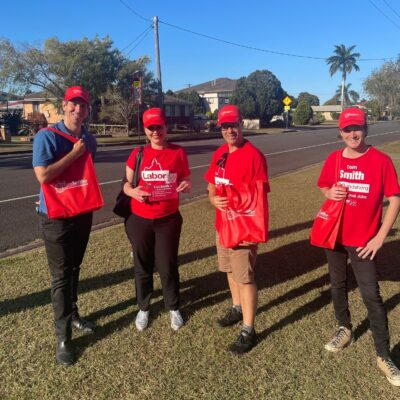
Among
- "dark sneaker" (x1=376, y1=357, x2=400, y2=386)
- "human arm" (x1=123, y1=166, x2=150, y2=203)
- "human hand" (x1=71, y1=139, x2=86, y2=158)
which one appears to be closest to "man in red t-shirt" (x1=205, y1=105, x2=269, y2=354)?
"human arm" (x1=123, y1=166, x2=150, y2=203)

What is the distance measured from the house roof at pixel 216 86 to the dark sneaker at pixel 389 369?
74.3 meters

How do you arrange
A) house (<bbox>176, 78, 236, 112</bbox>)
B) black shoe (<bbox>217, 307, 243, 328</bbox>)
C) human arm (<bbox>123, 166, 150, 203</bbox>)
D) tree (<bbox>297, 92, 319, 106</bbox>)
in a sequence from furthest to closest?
1. tree (<bbox>297, 92, 319, 106</bbox>)
2. house (<bbox>176, 78, 236, 112</bbox>)
3. black shoe (<bbox>217, 307, 243, 328</bbox>)
4. human arm (<bbox>123, 166, 150, 203</bbox>)

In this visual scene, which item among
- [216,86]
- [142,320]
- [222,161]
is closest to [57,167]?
[222,161]

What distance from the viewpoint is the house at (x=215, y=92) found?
7412cm

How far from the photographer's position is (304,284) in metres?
4.38

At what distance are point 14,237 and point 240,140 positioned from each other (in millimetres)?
Answer: 4285

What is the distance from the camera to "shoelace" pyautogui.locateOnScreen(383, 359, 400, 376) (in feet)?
9.07

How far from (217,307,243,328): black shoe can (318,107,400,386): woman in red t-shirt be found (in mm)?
1099

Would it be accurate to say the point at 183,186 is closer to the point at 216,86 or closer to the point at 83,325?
the point at 83,325

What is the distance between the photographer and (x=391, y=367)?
2795 millimetres

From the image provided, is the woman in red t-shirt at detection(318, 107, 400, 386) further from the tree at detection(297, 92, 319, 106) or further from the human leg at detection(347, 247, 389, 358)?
the tree at detection(297, 92, 319, 106)

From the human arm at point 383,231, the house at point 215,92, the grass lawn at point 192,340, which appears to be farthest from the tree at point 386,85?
the house at point 215,92

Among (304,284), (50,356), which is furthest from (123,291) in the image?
(304,284)

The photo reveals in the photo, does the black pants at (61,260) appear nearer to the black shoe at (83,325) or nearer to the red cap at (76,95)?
the black shoe at (83,325)
